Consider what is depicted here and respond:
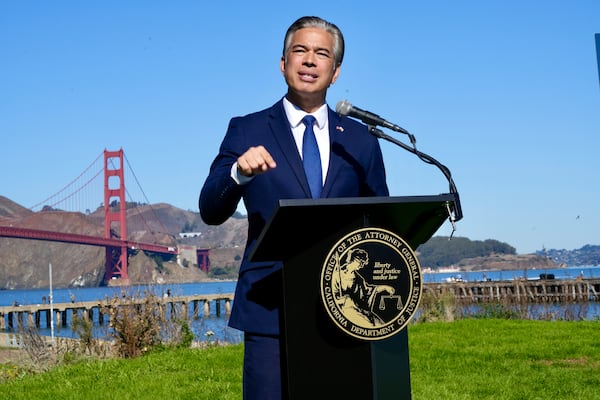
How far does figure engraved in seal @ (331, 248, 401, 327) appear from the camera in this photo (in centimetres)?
213

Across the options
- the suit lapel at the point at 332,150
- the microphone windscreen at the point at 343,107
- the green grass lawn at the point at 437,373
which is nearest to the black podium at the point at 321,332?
the suit lapel at the point at 332,150

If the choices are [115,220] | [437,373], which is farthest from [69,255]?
[437,373]

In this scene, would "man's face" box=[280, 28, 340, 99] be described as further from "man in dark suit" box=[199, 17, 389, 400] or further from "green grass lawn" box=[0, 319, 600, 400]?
"green grass lawn" box=[0, 319, 600, 400]

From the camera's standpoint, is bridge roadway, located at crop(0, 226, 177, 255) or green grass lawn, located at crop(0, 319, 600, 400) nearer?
green grass lawn, located at crop(0, 319, 600, 400)

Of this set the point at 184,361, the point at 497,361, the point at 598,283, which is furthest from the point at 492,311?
the point at 598,283

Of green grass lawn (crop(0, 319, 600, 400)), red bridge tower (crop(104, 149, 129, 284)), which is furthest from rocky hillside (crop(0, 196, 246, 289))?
green grass lawn (crop(0, 319, 600, 400))

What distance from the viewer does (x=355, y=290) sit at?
2137 millimetres

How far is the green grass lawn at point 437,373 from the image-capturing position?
689 centimetres

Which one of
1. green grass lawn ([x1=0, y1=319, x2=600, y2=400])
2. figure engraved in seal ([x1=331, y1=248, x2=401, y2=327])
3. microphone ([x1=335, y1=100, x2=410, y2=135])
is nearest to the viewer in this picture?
figure engraved in seal ([x1=331, y1=248, x2=401, y2=327])

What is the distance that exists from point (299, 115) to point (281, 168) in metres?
0.23

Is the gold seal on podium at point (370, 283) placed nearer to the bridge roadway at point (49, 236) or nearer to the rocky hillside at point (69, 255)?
the bridge roadway at point (49, 236)

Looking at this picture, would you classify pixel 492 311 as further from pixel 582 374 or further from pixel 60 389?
pixel 60 389

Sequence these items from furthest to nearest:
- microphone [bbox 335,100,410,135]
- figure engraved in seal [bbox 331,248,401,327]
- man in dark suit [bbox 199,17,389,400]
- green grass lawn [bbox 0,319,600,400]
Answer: green grass lawn [bbox 0,319,600,400] < microphone [bbox 335,100,410,135] < man in dark suit [bbox 199,17,389,400] < figure engraved in seal [bbox 331,248,401,327]

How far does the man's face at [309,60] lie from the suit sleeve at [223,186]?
0.92 feet
